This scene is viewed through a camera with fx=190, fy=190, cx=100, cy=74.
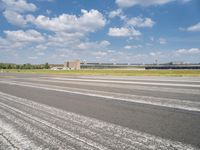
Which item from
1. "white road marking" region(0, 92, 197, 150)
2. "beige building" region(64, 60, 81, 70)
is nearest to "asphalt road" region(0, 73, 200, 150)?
"white road marking" region(0, 92, 197, 150)

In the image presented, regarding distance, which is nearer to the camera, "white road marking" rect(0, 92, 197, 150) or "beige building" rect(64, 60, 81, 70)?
"white road marking" rect(0, 92, 197, 150)

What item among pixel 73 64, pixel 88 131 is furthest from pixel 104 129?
pixel 73 64

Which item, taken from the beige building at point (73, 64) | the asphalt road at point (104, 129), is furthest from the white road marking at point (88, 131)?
the beige building at point (73, 64)

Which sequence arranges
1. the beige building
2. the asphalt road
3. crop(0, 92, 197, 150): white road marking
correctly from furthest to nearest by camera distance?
the beige building → the asphalt road → crop(0, 92, 197, 150): white road marking

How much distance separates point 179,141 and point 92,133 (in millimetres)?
1921

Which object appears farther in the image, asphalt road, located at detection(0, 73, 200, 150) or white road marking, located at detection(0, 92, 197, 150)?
asphalt road, located at detection(0, 73, 200, 150)

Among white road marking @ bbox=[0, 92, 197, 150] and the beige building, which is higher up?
the beige building

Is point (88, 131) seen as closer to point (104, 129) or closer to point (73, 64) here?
point (104, 129)

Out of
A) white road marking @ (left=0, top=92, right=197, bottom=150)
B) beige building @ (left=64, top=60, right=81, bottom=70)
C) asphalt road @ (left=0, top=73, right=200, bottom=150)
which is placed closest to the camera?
white road marking @ (left=0, top=92, right=197, bottom=150)

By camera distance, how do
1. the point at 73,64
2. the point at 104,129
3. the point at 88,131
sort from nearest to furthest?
the point at 88,131
the point at 104,129
the point at 73,64

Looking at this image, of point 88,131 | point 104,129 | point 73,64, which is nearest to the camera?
point 88,131

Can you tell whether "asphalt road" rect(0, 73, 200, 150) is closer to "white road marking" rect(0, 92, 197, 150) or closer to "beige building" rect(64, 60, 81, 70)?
"white road marking" rect(0, 92, 197, 150)

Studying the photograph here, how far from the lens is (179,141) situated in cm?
389

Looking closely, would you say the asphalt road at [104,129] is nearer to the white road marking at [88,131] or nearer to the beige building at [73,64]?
the white road marking at [88,131]
